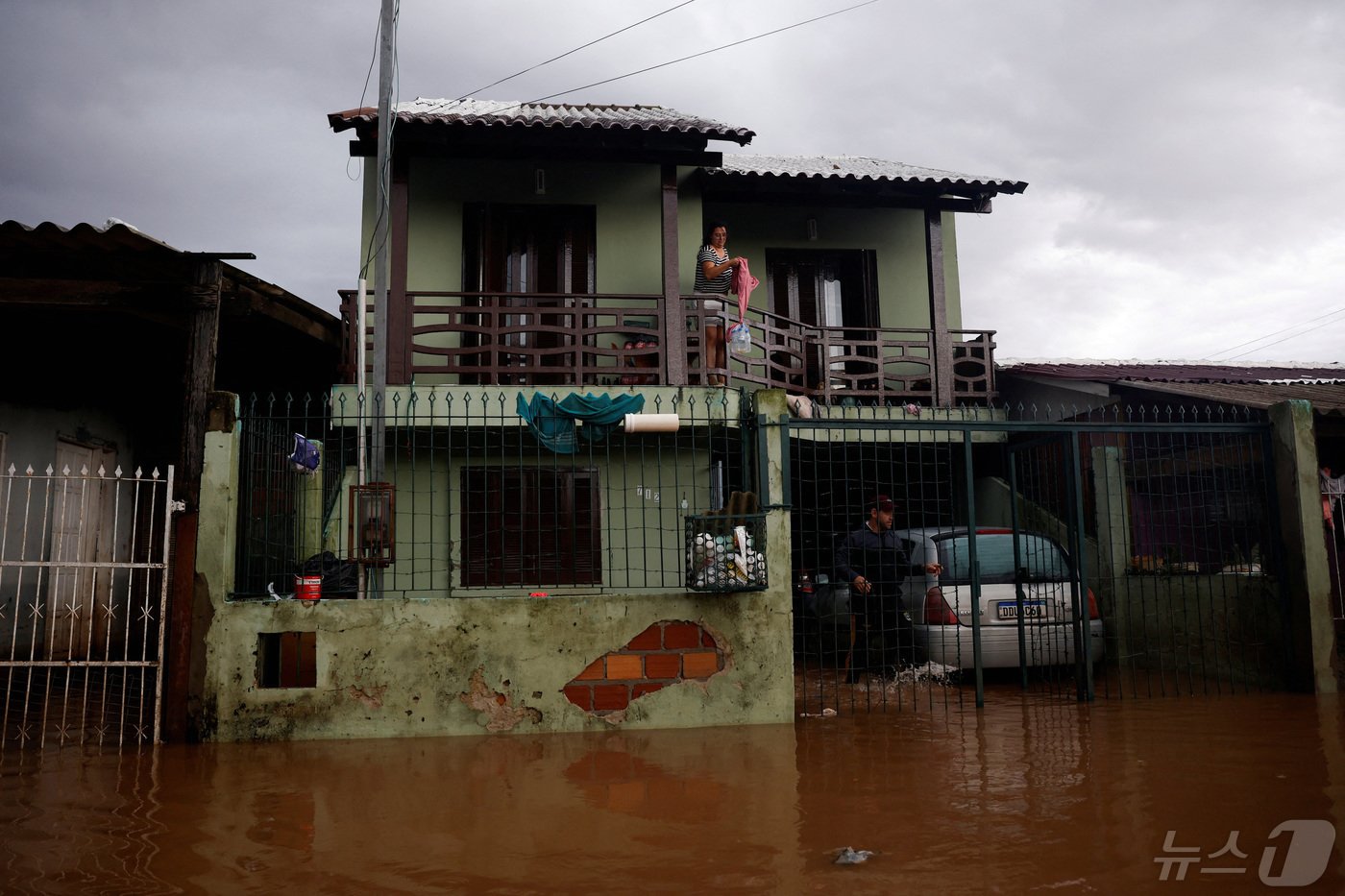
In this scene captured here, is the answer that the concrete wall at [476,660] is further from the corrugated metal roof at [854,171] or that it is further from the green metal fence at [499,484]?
the corrugated metal roof at [854,171]

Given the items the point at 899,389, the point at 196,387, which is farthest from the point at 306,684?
the point at 899,389

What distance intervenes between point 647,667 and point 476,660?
107cm

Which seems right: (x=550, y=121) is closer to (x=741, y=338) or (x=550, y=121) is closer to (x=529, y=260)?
(x=529, y=260)

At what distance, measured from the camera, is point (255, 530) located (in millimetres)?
7121

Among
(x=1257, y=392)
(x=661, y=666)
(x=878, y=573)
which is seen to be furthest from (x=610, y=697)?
(x=1257, y=392)

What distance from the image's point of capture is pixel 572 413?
25.3 ft

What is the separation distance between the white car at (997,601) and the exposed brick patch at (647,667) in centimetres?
187

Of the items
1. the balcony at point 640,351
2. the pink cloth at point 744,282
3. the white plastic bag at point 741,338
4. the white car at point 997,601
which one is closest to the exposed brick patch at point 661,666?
the white car at point 997,601

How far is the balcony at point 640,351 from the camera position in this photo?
9.93 m

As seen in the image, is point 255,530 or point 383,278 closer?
point 255,530

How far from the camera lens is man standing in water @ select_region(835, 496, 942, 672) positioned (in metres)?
7.27

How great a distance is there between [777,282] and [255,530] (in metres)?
7.76

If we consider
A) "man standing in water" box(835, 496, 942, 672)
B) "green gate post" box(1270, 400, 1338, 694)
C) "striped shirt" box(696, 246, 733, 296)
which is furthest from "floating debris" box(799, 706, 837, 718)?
"striped shirt" box(696, 246, 733, 296)

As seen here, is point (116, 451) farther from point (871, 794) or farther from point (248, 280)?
point (871, 794)
